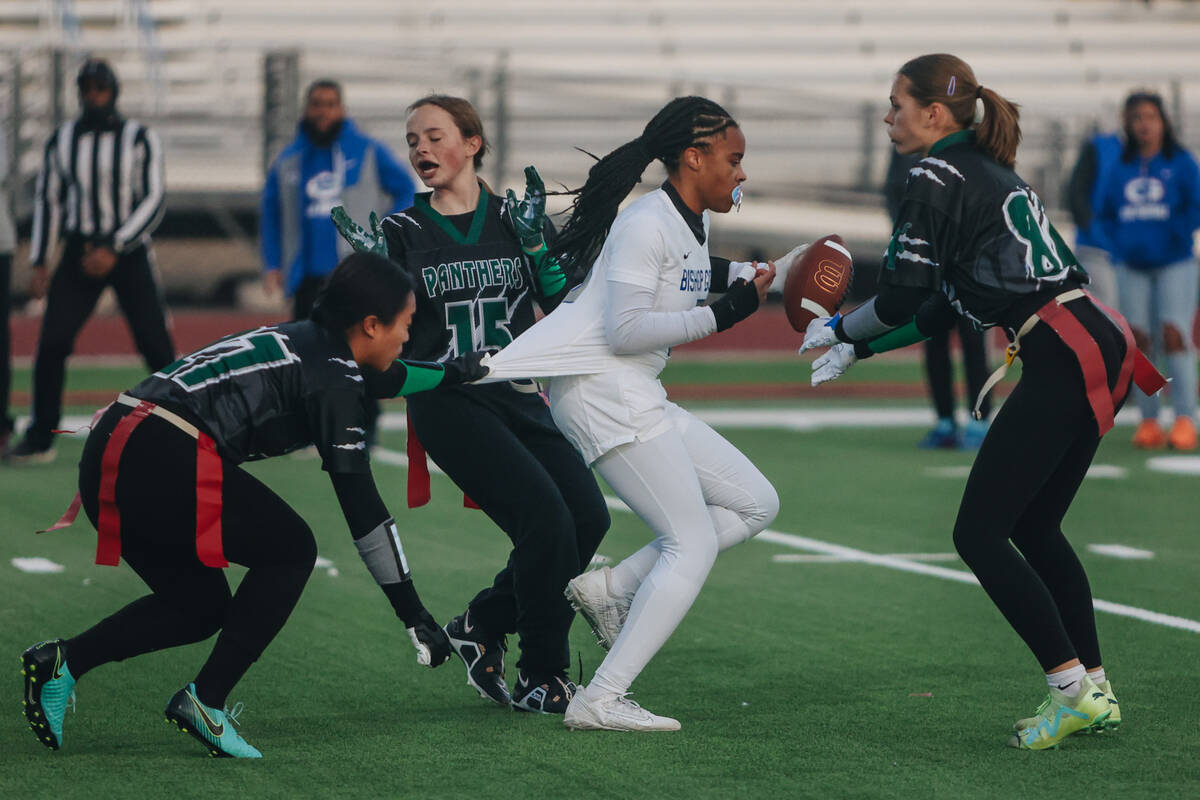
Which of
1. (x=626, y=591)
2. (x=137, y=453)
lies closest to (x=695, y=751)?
(x=626, y=591)

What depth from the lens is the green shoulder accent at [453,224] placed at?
5832 millimetres

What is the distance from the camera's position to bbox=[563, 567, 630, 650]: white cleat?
541 centimetres

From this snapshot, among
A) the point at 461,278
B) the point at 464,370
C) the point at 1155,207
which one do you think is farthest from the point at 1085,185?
the point at 464,370

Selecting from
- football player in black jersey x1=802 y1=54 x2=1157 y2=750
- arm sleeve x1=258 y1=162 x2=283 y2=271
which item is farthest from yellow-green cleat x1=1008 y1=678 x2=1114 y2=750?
arm sleeve x1=258 y1=162 x2=283 y2=271

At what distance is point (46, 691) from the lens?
16.1 feet

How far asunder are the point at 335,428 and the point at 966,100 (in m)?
1.94

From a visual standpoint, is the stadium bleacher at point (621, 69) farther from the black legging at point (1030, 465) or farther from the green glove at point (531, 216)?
the black legging at point (1030, 465)

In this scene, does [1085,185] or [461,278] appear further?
[1085,185]

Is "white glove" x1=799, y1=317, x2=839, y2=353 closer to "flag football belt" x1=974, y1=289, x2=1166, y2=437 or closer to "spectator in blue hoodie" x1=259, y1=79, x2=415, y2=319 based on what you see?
"flag football belt" x1=974, y1=289, x2=1166, y2=437

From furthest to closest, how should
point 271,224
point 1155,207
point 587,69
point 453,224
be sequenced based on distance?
1. point 587,69
2. point 1155,207
3. point 271,224
4. point 453,224

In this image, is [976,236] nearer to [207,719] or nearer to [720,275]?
[720,275]

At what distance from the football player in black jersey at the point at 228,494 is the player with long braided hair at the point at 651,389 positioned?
525 mm

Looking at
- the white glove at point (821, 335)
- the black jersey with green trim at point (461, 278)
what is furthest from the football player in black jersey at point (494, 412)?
the white glove at point (821, 335)

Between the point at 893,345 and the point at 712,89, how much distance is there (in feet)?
54.9
